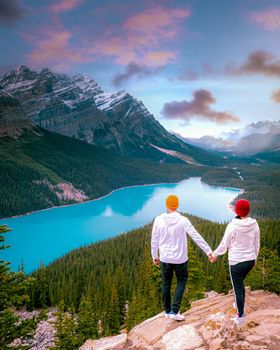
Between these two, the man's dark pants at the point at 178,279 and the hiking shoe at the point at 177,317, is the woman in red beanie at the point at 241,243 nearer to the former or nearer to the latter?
the man's dark pants at the point at 178,279

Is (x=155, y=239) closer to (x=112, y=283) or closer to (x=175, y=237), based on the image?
(x=175, y=237)

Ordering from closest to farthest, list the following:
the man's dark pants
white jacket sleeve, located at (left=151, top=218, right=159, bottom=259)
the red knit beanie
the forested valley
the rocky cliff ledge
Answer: the rocky cliff ledge, the red knit beanie, the man's dark pants, white jacket sleeve, located at (left=151, top=218, right=159, bottom=259), the forested valley

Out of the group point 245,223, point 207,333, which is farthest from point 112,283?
point 245,223

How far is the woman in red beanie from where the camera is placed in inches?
447

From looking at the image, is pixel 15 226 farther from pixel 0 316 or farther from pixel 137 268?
pixel 0 316

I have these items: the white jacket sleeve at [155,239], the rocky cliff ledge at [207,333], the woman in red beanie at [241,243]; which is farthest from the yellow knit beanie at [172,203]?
the rocky cliff ledge at [207,333]

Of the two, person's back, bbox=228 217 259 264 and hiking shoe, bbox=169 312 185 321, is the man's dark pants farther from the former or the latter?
person's back, bbox=228 217 259 264

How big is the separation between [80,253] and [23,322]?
290 feet

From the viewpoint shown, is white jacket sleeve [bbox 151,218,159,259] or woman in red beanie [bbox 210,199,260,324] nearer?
woman in red beanie [bbox 210,199,260,324]

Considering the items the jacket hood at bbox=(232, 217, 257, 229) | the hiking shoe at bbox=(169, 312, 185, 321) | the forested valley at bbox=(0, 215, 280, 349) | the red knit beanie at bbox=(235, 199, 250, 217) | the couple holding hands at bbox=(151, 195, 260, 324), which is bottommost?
the forested valley at bbox=(0, 215, 280, 349)

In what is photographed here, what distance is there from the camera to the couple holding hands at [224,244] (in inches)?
450

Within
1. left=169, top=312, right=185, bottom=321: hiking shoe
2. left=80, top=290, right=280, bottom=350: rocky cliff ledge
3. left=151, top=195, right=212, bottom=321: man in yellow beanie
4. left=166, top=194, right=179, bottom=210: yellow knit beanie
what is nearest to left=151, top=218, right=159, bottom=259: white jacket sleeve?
left=151, top=195, right=212, bottom=321: man in yellow beanie

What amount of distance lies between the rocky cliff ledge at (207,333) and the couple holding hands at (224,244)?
2.72 ft

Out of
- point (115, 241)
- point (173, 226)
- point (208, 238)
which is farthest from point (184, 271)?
point (115, 241)
